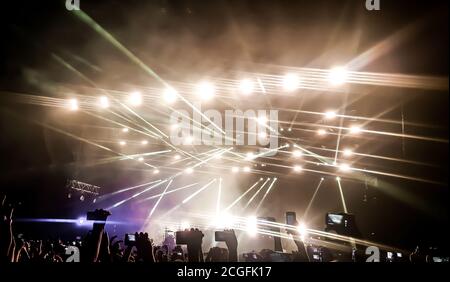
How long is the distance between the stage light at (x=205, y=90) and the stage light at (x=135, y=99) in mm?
1483

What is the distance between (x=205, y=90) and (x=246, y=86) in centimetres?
96

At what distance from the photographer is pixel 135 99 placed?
798 centimetres

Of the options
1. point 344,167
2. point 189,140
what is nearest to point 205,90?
point 189,140

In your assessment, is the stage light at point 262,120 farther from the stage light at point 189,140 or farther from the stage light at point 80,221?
the stage light at point 80,221

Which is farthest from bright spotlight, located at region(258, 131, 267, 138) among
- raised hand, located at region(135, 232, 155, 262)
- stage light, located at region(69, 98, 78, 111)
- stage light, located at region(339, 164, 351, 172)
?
raised hand, located at region(135, 232, 155, 262)

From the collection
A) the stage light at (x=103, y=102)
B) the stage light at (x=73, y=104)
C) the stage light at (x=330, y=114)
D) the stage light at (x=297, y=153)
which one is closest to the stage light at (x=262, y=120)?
the stage light at (x=330, y=114)

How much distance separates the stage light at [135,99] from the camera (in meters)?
7.63

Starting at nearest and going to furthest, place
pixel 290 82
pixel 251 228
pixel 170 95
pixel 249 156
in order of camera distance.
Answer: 1. pixel 290 82
2. pixel 170 95
3. pixel 249 156
4. pixel 251 228

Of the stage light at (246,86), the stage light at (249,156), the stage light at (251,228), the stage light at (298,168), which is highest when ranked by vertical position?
the stage light at (246,86)

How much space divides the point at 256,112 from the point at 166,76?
10.6 ft

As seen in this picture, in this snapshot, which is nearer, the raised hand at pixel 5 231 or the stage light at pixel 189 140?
the raised hand at pixel 5 231

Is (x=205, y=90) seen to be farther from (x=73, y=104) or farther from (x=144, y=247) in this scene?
(x=144, y=247)

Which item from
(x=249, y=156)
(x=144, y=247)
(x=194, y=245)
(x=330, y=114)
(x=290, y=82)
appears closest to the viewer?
(x=144, y=247)

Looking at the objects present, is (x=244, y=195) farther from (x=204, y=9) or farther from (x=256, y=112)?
(x=204, y=9)
